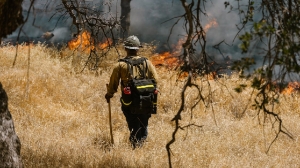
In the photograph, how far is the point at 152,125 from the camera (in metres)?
8.66

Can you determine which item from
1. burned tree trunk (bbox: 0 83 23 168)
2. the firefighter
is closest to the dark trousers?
the firefighter

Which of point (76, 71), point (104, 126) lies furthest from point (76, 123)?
point (76, 71)

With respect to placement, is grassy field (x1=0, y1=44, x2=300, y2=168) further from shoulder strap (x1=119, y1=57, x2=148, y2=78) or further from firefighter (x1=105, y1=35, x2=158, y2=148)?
shoulder strap (x1=119, y1=57, x2=148, y2=78)

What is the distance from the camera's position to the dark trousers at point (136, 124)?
648 centimetres

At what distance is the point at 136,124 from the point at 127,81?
72cm

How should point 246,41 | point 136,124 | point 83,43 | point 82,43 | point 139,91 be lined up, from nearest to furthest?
point 246,41 → point 139,91 → point 136,124 → point 82,43 → point 83,43

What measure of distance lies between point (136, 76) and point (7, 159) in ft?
8.70

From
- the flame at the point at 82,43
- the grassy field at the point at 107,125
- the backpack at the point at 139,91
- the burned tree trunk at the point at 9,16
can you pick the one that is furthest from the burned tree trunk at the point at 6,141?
the backpack at the point at 139,91

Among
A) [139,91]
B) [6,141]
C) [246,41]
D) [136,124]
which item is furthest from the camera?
[136,124]

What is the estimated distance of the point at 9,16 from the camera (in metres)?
3.93

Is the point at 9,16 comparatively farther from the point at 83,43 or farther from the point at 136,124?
the point at 83,43

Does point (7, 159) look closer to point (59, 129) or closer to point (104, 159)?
point (104, 159)

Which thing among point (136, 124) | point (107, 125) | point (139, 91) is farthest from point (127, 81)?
point (107, 125)

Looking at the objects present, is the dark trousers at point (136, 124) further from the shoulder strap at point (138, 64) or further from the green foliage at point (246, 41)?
the green foliage at point (246, 41)
